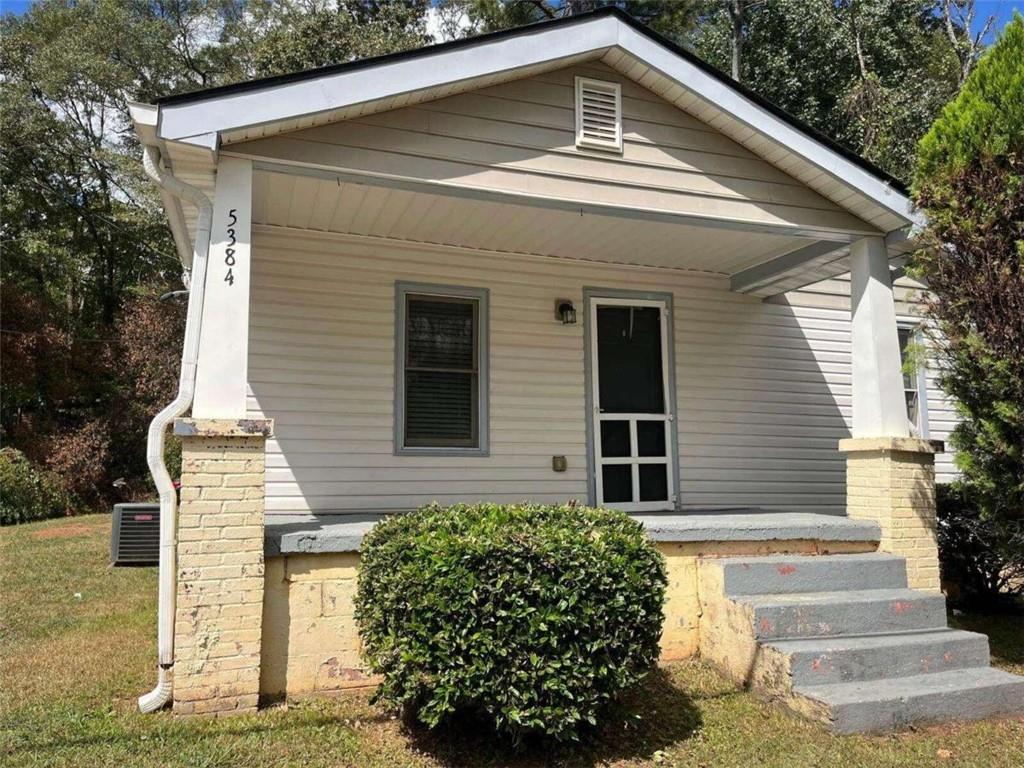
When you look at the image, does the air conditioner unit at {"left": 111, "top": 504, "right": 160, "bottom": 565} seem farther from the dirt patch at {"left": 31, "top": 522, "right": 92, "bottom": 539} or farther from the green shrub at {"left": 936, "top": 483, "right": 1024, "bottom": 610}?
the green shrub at {"left": 936, "top": 483, "right": 1024, "bottom": 610}

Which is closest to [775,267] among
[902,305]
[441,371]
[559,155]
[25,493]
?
[902,305]

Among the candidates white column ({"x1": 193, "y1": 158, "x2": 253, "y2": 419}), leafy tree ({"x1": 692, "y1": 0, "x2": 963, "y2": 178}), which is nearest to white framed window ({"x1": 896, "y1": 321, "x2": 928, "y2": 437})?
white column ({"x1": 193, "y1": 158, "x2": 253, "y2": 419})

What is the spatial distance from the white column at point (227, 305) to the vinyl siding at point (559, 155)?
0.83 ft

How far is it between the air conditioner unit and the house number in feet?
16.1

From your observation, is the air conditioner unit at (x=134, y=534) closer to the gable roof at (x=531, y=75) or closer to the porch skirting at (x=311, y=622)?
the porch skirting at (x=311, y=622)

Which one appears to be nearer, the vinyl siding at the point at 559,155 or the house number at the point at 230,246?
the house number at the point at 230,246

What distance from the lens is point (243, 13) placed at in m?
21.1

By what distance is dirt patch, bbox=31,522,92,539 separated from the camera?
11016 millimetres

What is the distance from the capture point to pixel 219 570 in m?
4.16

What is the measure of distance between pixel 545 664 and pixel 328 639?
157 cm

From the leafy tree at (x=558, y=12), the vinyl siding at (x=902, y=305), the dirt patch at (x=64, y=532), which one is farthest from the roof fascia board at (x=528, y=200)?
the leafy tree at (x=558, y=12)

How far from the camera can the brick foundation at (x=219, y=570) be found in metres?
4.06

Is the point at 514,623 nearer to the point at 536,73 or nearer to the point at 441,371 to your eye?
the point at 441,371

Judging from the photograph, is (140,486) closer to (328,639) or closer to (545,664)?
(328,639)
